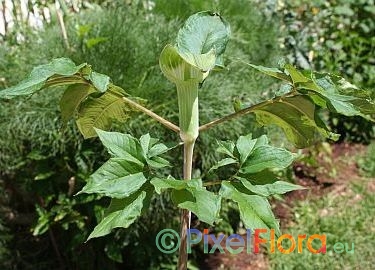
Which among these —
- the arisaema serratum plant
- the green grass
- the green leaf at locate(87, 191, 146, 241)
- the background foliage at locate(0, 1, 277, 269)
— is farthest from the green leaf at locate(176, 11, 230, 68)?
the green grass

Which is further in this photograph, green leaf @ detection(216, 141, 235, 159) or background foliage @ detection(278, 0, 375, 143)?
background foliage @ detection(278, 0, 375, 143)

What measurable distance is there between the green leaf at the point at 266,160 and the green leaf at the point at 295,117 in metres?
0.09

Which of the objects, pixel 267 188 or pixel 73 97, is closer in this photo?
pixel 267 188

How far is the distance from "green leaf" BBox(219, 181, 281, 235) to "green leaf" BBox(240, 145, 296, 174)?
0.23 feet

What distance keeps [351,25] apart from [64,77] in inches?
179

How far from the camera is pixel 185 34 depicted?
3.59 feet

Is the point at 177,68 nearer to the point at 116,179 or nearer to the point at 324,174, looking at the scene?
the point at 116,179

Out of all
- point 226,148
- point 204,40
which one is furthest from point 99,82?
point 226,148

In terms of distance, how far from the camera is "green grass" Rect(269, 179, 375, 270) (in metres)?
3.44

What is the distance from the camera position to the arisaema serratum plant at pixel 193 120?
1027 mm

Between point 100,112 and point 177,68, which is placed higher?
point 177,68

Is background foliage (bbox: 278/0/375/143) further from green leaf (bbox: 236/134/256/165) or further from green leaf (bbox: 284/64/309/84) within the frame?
green leaf (bbox: 284/64/309/84)

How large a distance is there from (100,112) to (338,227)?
2820 millimetres

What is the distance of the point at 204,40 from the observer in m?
1.10
